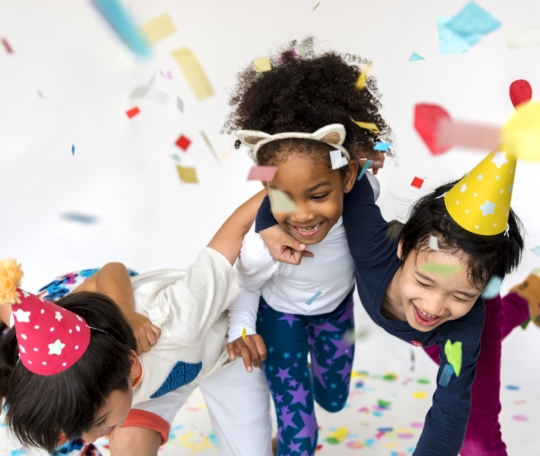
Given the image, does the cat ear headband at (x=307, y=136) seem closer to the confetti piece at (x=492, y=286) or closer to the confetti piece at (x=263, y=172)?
the confetti piece at (x=263, y=172)

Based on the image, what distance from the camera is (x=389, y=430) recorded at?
82.0 inches

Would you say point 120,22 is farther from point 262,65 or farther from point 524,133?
point 524,133

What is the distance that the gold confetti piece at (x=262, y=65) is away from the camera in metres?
1.72

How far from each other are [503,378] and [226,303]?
985mm

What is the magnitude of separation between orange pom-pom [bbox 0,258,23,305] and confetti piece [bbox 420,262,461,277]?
735 mm

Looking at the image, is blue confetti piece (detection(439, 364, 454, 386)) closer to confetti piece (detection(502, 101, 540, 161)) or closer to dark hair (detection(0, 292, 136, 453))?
confetti piece (detection(502, 101, 540, 161))

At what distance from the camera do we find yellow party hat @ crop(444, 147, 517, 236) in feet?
4.21

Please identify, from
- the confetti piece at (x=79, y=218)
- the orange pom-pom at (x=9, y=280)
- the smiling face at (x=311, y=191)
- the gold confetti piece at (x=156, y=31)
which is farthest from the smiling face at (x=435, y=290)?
the confetti piece at (x=79, y=218)

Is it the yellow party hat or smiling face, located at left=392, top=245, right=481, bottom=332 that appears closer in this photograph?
the yellow party hat

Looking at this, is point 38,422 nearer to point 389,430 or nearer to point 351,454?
point 351,454

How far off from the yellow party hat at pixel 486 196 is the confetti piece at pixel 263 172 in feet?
1.14

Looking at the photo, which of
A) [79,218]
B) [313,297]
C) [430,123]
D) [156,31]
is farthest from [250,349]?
[79,218]

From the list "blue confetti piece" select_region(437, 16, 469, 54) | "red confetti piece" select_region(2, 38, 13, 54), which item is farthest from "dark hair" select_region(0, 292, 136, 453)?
"red confetti piece" select_region(2, 38, 13, 54)

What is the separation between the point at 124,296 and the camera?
66.2 inches
